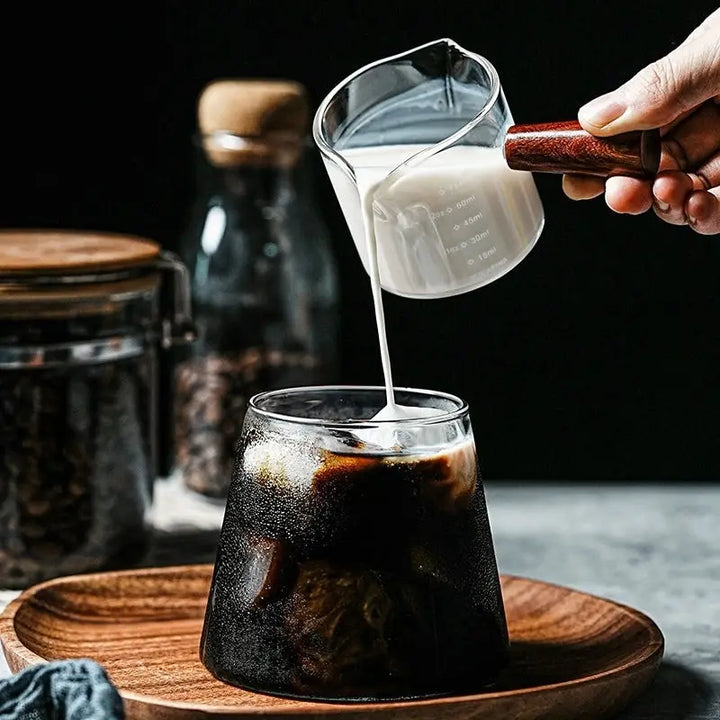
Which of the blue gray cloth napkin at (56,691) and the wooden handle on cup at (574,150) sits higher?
the wooden handle on cup at (574,150)

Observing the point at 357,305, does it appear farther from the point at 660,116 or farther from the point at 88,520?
the point at 660,116

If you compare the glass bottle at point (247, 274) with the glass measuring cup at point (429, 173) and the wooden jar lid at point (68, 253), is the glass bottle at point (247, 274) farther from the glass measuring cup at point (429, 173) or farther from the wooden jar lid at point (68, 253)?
the glass measuring cup at point (429, 173)

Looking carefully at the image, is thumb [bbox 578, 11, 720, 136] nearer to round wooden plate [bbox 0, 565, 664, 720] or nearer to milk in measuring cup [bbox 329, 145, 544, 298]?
milk in measuring cup [bbox 329, 145, 544, 298]

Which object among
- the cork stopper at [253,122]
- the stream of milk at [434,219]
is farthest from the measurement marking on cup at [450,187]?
the cork stopper at [253,122]

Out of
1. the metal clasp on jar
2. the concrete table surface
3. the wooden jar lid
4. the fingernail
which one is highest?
the fingernail

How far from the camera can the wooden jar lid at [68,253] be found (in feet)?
3.67

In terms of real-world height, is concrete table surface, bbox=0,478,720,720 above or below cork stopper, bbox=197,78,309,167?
below

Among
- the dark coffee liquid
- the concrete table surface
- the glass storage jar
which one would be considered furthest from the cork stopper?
the dark coffee liquid

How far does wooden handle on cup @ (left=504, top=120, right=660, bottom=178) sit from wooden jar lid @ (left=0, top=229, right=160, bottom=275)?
0.38 metres

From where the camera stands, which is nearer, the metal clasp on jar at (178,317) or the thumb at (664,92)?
the thumb at (664,92)

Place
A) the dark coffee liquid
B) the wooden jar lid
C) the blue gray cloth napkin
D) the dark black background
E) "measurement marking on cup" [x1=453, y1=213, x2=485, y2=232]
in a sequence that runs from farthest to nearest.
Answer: the dark black background
the wooden jar lid
"measurement marking on cup" [x1=453, y1=213, x2=485, y2=232]
the dark coffee liquid
the blue gray cloth napkin

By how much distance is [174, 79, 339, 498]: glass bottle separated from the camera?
1.44 meters

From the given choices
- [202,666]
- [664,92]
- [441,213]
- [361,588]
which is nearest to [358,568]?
[361,588]

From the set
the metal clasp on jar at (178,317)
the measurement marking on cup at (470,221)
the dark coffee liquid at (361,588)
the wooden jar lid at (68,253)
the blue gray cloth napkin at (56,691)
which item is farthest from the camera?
the metal clasp on jar at (178,317)
